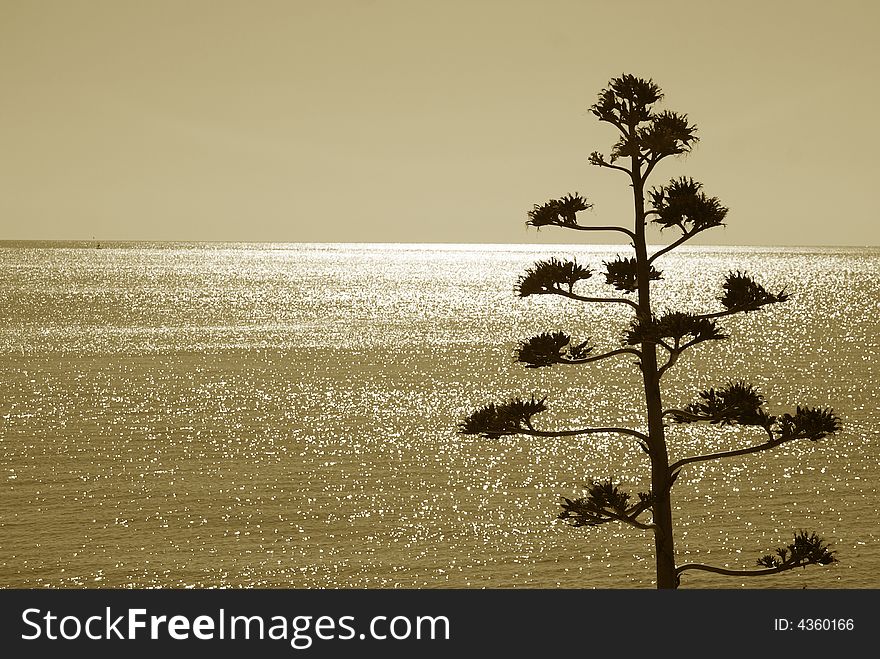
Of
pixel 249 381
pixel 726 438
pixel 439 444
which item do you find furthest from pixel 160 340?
pixel 726 438

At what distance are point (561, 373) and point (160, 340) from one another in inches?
2016

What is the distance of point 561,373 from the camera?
8981 centimetres

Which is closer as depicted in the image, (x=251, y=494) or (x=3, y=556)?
(x=3, y=556)

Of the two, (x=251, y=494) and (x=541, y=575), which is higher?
(x=251, y=494)

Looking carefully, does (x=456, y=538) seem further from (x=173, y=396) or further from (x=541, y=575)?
(x=173, y=396)

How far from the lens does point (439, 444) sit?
60.4m

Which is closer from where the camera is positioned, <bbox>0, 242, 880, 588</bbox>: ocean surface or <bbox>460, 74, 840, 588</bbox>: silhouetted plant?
<bbox>460, 74, 840, 588</bbox>: silhouetted plant

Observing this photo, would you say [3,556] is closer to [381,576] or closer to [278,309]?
[381,576]

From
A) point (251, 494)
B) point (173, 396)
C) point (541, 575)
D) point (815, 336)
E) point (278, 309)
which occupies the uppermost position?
point (278, 309)

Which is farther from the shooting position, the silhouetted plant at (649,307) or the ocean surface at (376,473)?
the ocean surface at (376,473)

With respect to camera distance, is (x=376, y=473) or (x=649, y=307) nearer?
(x=649, y=307)
